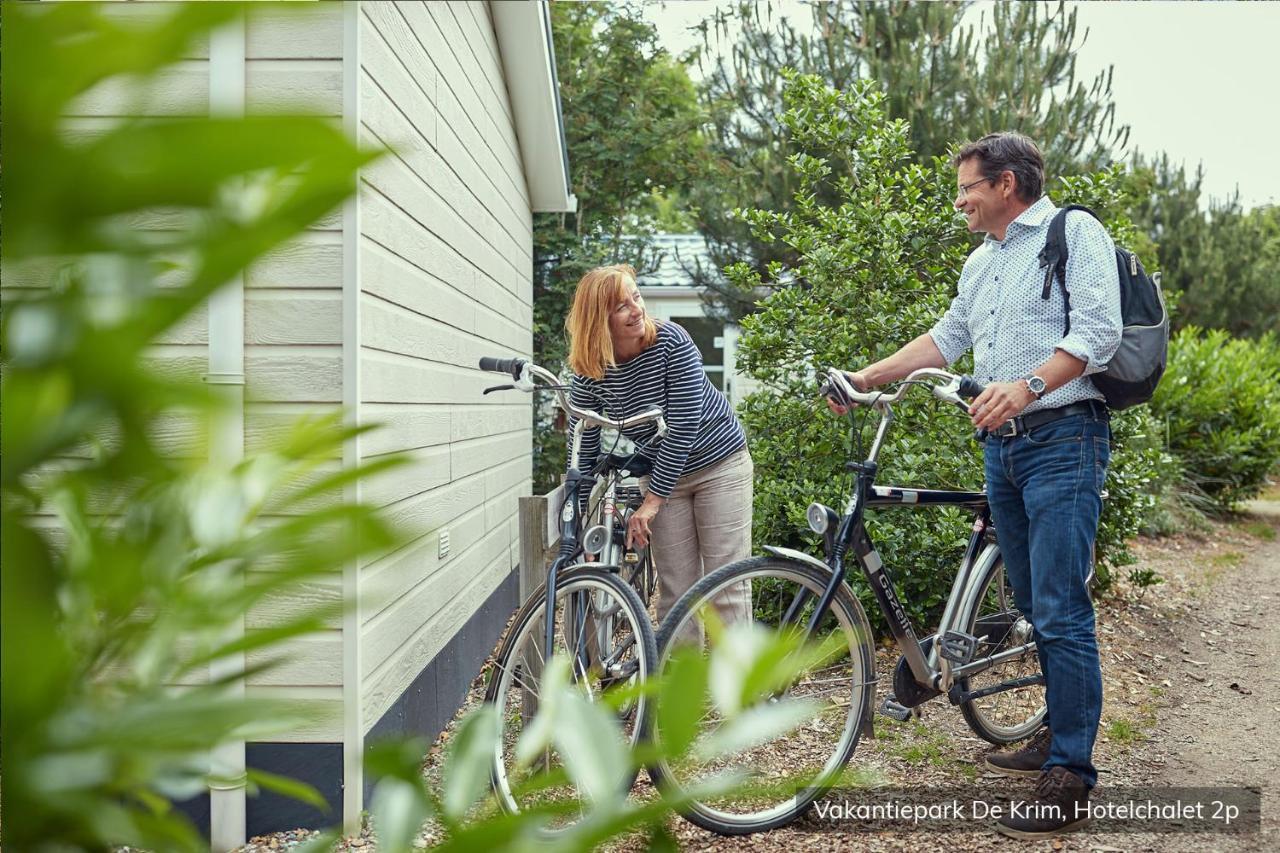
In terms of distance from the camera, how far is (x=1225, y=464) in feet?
34.5

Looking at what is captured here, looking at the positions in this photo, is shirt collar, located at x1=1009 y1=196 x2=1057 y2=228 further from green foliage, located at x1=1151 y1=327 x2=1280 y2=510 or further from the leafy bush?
green foliage, located at x1=1151 y1=327 x2=1280 y2=510

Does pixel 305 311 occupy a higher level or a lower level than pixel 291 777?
higher

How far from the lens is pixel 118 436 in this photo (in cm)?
24

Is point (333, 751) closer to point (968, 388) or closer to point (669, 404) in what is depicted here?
point (669, 404)

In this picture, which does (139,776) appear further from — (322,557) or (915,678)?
(915,678)

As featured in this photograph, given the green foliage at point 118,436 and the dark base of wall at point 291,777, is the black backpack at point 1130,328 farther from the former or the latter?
the green foliage at point 118,436

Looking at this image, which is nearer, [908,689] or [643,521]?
[643,521]

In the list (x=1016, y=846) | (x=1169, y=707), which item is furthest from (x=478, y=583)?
(x=1169, y=707)

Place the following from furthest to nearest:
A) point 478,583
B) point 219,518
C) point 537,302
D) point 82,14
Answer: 1. point 537,302
2. point 478,583
3. point 219,518
4. point 82,14

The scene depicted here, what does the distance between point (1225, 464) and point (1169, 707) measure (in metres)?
6.94

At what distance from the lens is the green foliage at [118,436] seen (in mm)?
203

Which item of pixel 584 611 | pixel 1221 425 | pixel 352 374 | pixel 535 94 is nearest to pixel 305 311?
pixel 352 374

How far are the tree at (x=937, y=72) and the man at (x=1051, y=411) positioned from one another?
5704 mm

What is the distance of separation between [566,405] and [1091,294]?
158 centimetres
